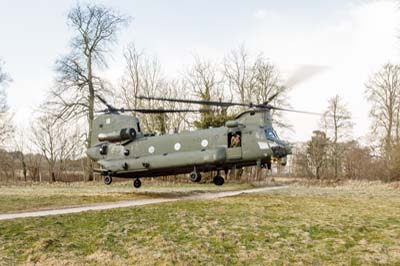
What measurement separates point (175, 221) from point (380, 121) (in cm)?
3491

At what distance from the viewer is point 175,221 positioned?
43.4 ft

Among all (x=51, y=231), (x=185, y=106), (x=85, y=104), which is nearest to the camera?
(x=51, y=231)

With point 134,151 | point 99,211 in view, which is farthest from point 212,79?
point 99,211

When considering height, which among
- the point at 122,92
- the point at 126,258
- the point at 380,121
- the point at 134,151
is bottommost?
the point at 126,258

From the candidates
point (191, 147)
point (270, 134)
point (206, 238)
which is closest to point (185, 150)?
point (191, 147)

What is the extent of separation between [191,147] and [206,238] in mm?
10120

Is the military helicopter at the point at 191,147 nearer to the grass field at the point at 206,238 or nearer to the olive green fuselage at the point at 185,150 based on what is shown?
the olive green fuselage at the point at 185,150

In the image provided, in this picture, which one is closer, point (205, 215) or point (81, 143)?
point (205, 215)

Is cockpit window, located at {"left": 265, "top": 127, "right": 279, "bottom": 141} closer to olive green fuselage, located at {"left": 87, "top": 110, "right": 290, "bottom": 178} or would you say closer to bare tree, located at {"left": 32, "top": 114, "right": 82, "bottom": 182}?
olive green fuselage, located at {"left": 87, "top": 110, "right": 290, "bottom": 178}

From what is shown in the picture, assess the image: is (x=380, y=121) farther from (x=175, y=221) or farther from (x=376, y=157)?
(x=175, y=221)

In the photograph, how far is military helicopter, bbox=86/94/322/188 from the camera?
1998cm

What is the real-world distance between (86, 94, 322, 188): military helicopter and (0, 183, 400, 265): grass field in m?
5.25

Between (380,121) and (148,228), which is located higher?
(380,121)

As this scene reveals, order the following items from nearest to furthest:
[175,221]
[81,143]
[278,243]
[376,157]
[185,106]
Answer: [278,243] → [175,221] → [376,157] → [185,106] → [81,143]
